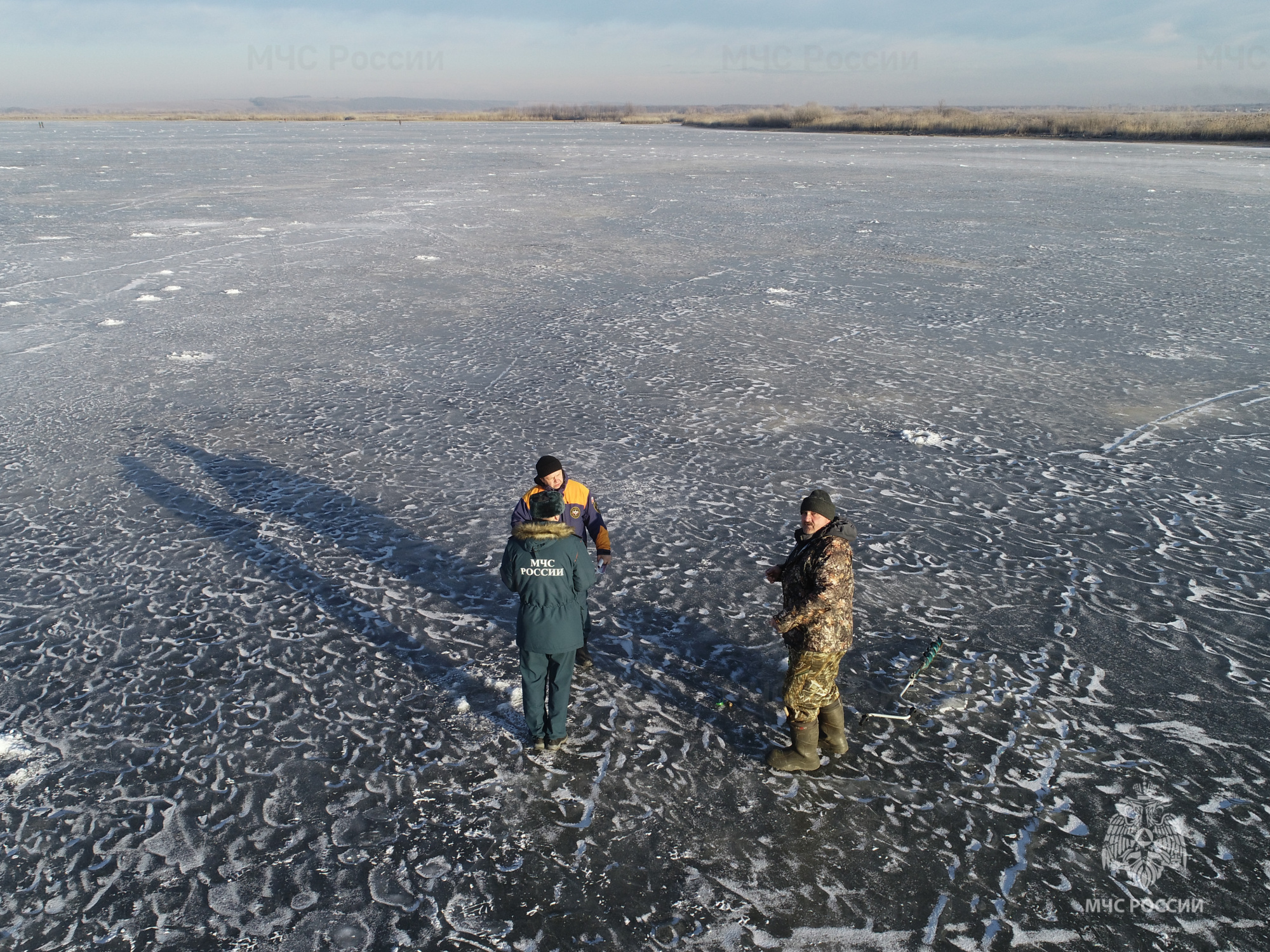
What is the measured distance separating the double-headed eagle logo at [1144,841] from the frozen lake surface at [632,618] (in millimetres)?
20

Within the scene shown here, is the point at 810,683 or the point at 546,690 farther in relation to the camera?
the point at 546,690

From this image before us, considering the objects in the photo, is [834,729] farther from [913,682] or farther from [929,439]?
[929,439]

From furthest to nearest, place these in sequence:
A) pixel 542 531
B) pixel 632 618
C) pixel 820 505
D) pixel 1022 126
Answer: pixel 1022 126 → pixel 632 618 → pixel 542 531 → pixel 820 505

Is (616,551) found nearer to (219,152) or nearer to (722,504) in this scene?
(722,504)

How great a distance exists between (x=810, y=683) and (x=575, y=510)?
1414 millimetres

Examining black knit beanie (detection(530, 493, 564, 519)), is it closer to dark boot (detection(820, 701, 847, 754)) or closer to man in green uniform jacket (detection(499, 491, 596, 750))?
man in green uniform jacket (detection(499, 491, 596, 750))


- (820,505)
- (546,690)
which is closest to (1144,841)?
(820,505)

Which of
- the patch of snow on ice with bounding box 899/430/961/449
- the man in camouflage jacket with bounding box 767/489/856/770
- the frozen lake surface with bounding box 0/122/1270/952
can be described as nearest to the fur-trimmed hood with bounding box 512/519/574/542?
the man in camouflage jacket with bounding box 767/489/856/770

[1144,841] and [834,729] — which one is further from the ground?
[834,729]

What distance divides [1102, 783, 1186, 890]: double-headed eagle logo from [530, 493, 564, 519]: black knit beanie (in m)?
2.71

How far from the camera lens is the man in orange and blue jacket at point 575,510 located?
3.73 m

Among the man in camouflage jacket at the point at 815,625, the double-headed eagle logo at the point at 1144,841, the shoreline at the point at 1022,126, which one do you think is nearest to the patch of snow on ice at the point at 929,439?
the double-headed eagle logo at the point at 1144,841

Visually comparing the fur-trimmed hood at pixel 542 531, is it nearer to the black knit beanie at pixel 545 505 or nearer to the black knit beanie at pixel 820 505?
the black knit beanie at pixel 545 505

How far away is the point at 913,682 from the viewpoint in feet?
14.0
